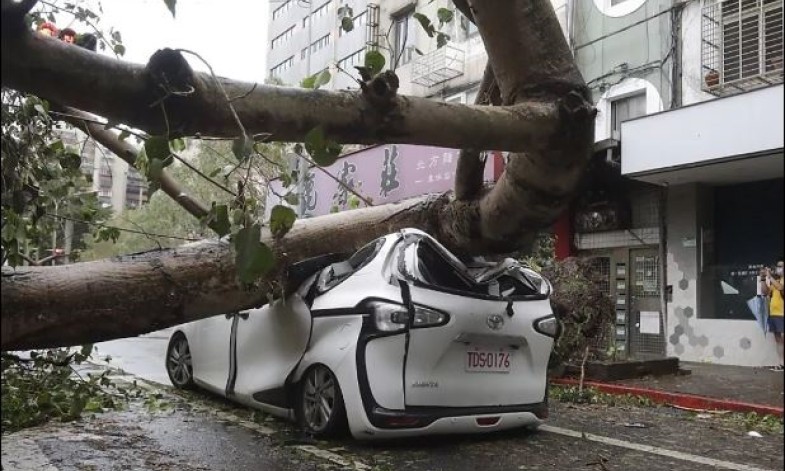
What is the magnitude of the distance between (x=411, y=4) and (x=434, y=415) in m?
2.78

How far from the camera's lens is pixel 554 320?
17.0 feet

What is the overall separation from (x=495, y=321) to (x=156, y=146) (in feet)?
9.33

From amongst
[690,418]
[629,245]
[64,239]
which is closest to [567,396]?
[690,418]

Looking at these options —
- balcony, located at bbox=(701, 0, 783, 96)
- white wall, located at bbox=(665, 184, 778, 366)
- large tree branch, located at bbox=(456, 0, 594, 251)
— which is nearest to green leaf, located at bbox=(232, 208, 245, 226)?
large tree branch, located at bbox=(456, 0, 594, 251)

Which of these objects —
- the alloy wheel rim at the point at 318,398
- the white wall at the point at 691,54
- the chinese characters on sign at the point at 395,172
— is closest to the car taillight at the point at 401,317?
the alloy wheel rim at the point at 318,398

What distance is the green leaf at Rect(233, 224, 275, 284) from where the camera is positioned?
2.25 metres

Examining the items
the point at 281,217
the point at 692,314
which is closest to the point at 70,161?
the point at 281,217

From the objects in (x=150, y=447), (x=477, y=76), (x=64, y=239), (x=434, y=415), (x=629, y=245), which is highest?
(x=477, y=76)

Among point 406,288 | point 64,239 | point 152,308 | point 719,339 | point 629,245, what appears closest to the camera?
point 152,308

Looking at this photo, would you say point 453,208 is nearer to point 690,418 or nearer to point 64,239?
point 64,239

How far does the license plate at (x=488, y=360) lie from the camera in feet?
15.5

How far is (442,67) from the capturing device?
15.2 m

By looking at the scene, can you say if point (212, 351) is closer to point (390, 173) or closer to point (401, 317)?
point (401, 317)

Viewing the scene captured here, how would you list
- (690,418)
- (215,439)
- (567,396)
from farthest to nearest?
(567,396) < (690,418) < (215,439)
